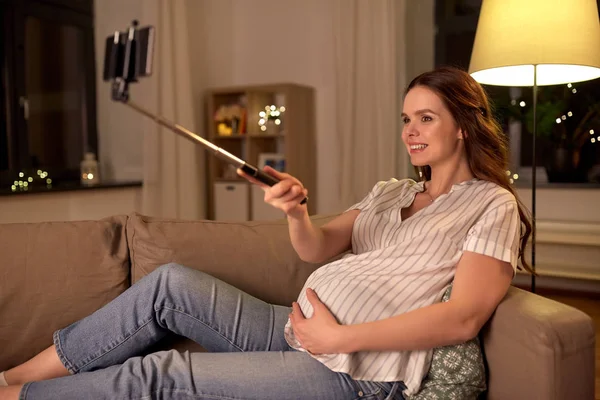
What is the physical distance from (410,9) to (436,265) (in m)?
3.56

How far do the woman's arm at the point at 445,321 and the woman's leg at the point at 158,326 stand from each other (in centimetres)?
25

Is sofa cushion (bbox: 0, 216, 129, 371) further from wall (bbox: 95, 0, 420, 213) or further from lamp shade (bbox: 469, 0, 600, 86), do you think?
wall (bbox: 95, 0, 420, 213)

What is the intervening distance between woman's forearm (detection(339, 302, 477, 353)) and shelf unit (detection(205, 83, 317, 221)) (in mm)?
3310

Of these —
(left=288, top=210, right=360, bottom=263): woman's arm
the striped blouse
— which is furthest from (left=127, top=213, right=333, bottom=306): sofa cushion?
the striped blouse

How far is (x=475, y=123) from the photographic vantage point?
4.62ft

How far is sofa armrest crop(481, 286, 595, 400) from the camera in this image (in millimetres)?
1066

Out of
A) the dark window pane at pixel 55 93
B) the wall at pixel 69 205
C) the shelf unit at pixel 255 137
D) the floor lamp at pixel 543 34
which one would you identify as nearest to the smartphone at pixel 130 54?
the floor lamp at pixel 543 34

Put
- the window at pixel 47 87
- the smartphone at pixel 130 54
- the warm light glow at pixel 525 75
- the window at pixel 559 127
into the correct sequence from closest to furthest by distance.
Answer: the smartphone at pixel 130 54, the warm light glow at pixel 525 75, the window at pixel 47 87, the window at pixel 559 127

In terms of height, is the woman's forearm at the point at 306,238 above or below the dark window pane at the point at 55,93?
below

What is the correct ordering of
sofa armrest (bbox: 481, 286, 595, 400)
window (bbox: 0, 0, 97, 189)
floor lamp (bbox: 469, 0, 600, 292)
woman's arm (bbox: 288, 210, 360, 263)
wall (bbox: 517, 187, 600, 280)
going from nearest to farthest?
sofa armrest (bbox: 481, 286, 595, 400) < woman's arm (bbox: 288, 210, 360, 263) < floor lamp (bbox: 469, 0, 600, 292) < wall (bbox: 517, 187, 600, 280) < window (bbox: 0, 0, 97, 189)

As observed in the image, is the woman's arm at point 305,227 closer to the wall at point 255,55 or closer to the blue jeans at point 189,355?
the blue jeans at point 189,355

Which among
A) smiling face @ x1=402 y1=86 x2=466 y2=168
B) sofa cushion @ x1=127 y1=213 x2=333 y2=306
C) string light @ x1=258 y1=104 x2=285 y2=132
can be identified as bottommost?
sofa cushion @ x1=127 y1=213 x2=333 y2=306

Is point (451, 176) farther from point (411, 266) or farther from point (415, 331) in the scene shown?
point (415, 331)

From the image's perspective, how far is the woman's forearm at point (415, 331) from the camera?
118cm
